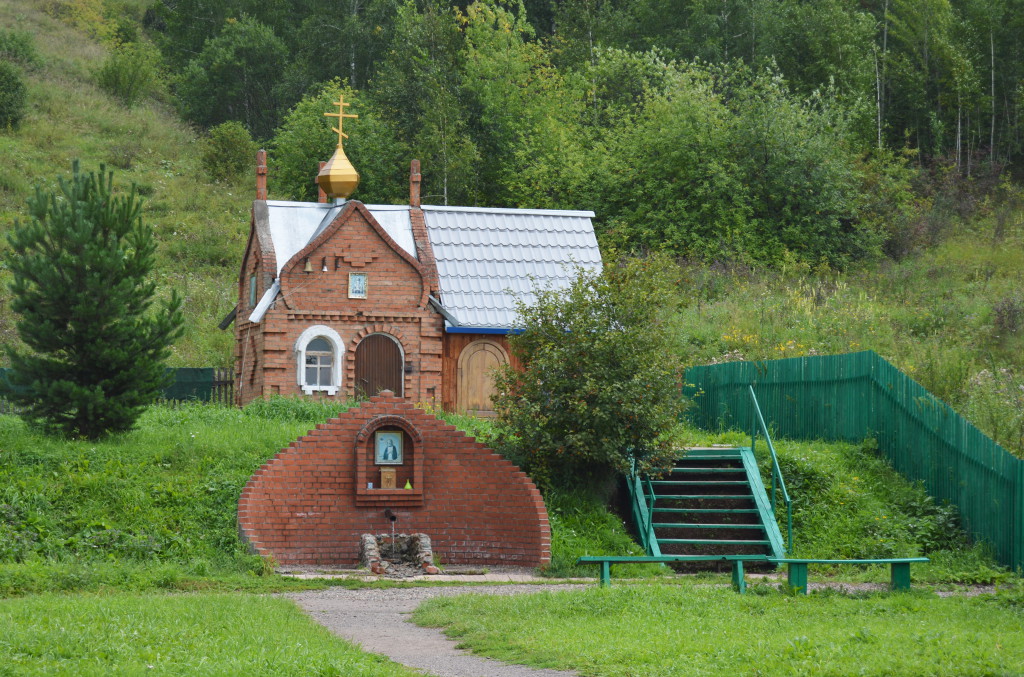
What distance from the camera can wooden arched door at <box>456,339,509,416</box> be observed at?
90.0 ft

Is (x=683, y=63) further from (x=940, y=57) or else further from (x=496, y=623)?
(x=496, y=623)

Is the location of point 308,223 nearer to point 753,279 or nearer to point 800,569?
point 753,279

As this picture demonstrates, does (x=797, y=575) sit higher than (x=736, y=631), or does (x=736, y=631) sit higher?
(x=797, y=575)

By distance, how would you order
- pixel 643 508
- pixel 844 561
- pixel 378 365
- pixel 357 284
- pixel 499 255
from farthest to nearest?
1. pixel 499 255
2. pixel 378 365
3. pixel 357 284
4. pixel 643 508
5. pixel 844 561

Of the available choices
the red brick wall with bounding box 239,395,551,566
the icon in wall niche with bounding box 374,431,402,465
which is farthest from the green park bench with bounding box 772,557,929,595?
the icon in wall niche with bounding box 374,431,402,465

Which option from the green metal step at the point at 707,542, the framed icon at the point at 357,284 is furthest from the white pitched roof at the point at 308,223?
the green metal step at the point at 707,542

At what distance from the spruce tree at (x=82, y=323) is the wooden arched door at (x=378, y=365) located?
6.86m

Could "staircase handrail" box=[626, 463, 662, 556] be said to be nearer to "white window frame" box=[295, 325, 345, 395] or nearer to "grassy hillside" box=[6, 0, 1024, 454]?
"grassy hillside" box=[6, 0, 1024, 454]

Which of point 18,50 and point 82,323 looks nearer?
point 82,323

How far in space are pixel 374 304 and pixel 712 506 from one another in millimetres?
9429

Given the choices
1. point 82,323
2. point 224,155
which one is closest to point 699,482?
point 82,323

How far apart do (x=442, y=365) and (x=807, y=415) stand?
26.7ft

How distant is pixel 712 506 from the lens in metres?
20.7

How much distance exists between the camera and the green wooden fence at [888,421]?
1745 cm
